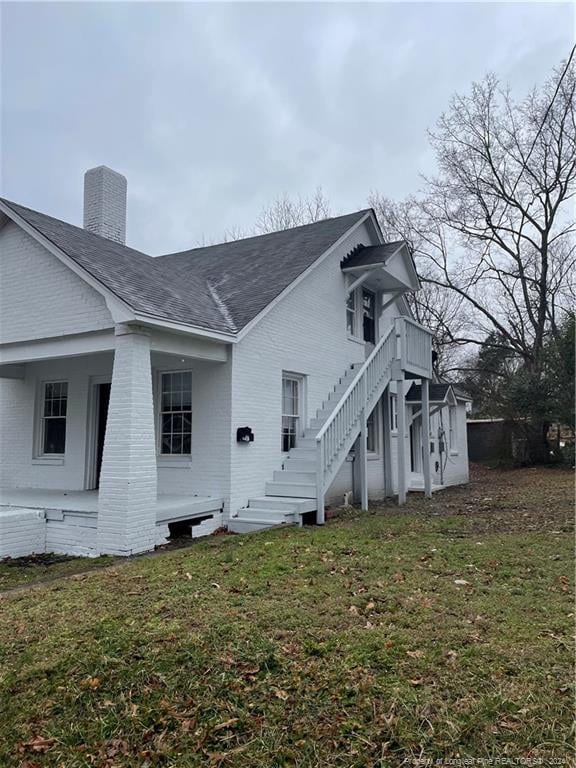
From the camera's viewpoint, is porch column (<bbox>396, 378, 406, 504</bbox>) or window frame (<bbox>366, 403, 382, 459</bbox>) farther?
window frame (<bbox>366, 403, 382, 459</bbox>)

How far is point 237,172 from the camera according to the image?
25.8 meters

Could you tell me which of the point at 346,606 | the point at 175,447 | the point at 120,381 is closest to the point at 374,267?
the point at 175,447

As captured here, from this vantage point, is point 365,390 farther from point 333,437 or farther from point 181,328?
point 181,328

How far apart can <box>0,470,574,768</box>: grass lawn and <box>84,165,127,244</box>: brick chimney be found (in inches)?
370

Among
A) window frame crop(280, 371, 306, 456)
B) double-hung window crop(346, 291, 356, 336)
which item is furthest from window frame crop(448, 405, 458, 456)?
window frame crop(280, 371, 306, 456)

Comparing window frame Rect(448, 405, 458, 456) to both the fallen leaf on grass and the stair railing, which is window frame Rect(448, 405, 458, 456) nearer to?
the stair railing

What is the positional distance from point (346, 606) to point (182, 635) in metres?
1.46

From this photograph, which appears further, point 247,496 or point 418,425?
point 418,425

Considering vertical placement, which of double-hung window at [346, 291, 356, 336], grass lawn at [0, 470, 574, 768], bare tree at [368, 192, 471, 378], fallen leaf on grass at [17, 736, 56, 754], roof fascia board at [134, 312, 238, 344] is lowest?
fallen leaf on grass at [17, 736, 56, 754]

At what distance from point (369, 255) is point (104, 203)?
6504mm

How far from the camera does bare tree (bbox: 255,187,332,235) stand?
33.0 meters

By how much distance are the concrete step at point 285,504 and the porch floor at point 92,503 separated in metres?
0.71

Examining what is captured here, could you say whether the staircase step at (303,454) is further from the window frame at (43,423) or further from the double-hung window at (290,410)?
the window frame at (43,423)

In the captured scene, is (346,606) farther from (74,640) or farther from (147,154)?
(147,154)
